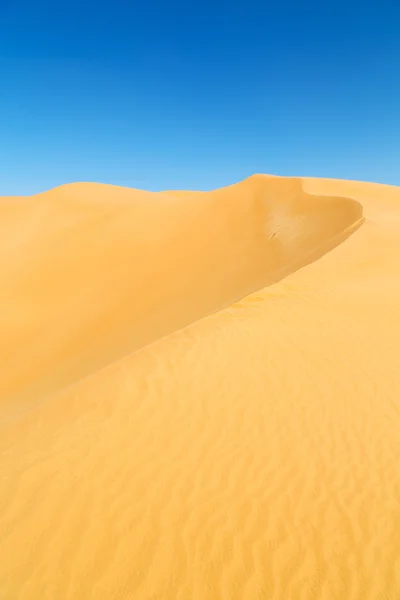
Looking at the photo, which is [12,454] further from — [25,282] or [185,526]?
[25,282]

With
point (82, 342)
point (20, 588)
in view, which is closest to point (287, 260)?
point (82, 342)

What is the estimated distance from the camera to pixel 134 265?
1619 cm

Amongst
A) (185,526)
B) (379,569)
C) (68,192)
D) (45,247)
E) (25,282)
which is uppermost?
(68,192)

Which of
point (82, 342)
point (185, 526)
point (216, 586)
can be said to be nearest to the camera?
point (216, 586)

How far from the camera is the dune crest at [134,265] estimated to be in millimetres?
10977

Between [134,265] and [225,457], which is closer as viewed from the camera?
[225,457]

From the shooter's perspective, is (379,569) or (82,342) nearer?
(379,569)

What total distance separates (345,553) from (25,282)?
51.0 feet

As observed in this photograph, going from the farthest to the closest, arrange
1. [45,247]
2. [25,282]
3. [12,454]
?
1. [45,247]
2. [25,282]
3. [12,454]

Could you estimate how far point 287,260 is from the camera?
13164 millimetres

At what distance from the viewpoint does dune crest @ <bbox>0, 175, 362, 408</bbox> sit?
36.0 ft

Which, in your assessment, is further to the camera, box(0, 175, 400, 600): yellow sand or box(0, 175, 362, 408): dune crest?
box(0, 175, 362, 408): dune crest

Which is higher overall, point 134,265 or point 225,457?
point 134,265

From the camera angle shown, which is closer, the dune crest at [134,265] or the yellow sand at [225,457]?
the yellow sand at [225,457]
